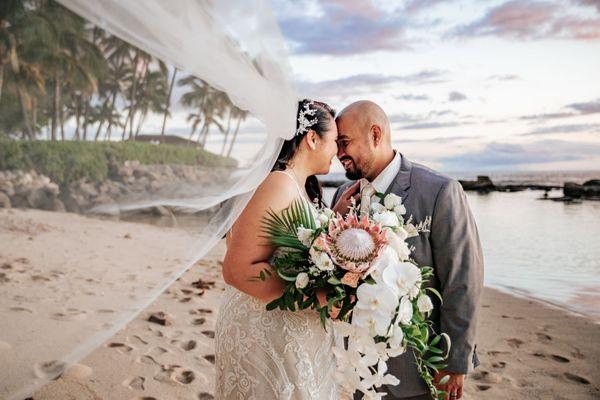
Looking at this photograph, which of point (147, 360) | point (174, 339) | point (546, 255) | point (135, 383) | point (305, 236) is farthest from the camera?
point (546, 255)

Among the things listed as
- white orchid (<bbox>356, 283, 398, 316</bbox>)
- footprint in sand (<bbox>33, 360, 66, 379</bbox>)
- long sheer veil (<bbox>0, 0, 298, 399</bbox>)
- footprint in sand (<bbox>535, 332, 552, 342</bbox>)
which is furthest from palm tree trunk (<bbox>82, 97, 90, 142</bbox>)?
footprint in sand (<bbox>535, 332, 552, 342</bbox>)

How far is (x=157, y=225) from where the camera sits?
6.34 feet

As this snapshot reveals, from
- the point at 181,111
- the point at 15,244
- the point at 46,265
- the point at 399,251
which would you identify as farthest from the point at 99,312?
the point at 399,251

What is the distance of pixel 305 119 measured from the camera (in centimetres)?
266

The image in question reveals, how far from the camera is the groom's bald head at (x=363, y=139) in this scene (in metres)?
3.12

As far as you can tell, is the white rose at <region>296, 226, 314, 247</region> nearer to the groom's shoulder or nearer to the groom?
the groom

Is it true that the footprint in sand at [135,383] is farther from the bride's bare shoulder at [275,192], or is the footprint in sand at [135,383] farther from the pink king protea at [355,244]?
the pink king protea at [355,244]

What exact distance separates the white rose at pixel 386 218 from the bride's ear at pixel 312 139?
0.62 metres

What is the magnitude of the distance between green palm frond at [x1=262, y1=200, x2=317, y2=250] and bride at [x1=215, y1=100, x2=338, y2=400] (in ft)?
0.12

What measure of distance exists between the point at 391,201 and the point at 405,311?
22.8 inches

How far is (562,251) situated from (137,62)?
1619cm

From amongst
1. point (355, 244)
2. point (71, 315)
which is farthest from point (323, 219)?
point (71, 315)

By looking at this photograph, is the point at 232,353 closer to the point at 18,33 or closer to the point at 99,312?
the point at 99,312

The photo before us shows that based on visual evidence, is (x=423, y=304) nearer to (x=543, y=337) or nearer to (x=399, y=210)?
(x=399, y=210)
